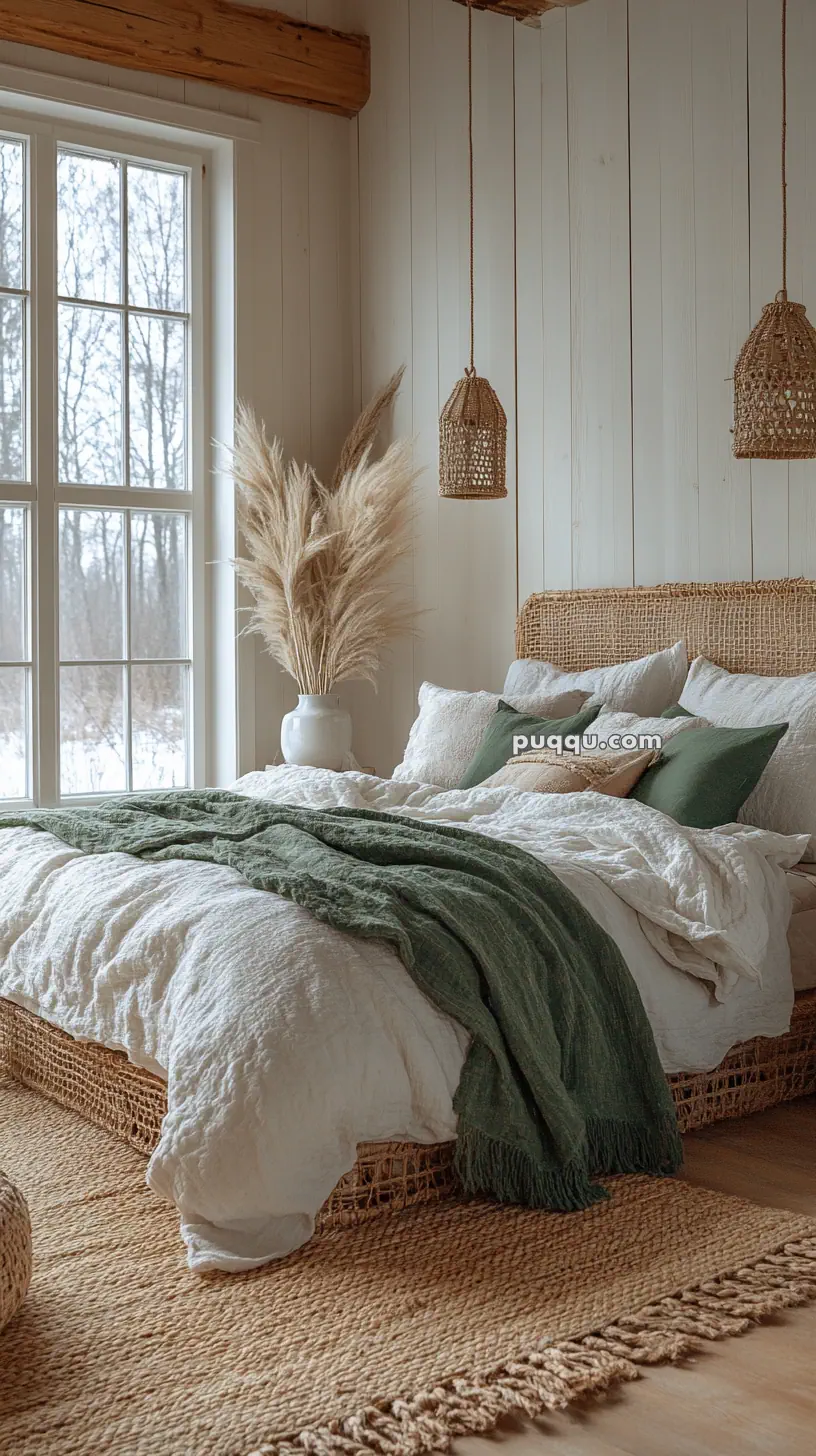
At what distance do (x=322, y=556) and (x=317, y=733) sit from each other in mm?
612

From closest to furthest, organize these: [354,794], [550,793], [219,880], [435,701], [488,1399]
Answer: [488,1399], [219,880], [550,793], [354,794], [435,701]

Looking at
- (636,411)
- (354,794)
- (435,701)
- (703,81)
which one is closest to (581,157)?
(703,81)

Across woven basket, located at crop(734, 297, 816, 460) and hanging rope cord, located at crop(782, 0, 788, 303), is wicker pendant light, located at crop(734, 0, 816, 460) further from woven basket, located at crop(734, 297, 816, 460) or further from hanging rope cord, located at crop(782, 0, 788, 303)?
hanging rope cord, located at crop(782, 0, 788, 303)

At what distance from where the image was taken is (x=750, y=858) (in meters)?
2.82

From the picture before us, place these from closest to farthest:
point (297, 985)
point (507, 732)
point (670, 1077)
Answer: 1. point (297, 985)
2. point (670, 1077)
3. point (507, 732)

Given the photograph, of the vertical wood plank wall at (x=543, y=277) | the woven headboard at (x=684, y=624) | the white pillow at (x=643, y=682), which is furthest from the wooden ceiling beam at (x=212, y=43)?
the white pillow at (x=643, y=682)

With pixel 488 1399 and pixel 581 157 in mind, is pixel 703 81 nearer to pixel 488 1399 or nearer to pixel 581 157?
pixel 581 157

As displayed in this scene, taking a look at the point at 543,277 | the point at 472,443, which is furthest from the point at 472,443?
the point at 543,277

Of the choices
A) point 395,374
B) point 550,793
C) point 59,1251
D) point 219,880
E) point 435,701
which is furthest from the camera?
point 395,374

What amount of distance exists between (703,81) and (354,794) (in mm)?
2274

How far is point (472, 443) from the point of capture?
3998 mm
